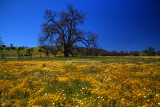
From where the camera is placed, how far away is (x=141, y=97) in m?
3.95

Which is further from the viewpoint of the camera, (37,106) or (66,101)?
(66,101)

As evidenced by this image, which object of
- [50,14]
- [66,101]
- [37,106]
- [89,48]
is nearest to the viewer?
[37,106]

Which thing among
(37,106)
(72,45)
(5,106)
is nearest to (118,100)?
(37,106)

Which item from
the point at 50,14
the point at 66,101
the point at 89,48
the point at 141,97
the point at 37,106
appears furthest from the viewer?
the point at 50,14

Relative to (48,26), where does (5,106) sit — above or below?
below

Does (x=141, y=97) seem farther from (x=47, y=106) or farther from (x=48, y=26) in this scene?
(x=48, y=26)

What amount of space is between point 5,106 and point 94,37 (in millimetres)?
34112

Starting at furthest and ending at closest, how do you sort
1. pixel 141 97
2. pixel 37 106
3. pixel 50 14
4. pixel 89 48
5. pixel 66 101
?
pixel 50 14
pixel 89 48
pixel 141 97
pixel 66 101
pixel 37 106

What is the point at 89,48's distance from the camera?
114 ft

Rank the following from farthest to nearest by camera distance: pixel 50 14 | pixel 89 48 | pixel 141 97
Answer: pixel 50 14
pixel 89 48
pixel 141 97

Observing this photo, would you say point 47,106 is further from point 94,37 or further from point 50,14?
point 50,14

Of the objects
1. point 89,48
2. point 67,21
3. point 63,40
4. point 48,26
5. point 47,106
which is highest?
point 67,21

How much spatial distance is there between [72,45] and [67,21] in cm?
1043

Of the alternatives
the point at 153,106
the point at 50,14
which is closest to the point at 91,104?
the point at 153,106
